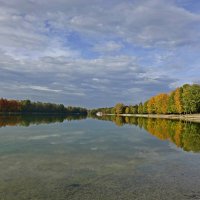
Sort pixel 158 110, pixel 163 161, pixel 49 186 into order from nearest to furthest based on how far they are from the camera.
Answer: pixel 49 186
pixel 163 161
pixel 158 110

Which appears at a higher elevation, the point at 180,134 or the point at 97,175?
the point at 180,134

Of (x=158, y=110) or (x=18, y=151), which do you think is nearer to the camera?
(x=18, y=151)

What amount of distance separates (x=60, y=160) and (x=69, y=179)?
6351 millimetres

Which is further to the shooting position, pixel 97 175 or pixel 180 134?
pixel 180 134

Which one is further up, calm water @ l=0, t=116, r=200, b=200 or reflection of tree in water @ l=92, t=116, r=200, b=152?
reflection of tree in water @ l=92, t=116, r=200, b=152

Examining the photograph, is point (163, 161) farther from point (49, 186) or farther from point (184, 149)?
point (49, 186)

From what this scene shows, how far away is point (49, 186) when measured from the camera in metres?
15.2

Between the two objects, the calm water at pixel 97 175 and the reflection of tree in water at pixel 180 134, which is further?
the reflection of tree in water at pixel 180 134

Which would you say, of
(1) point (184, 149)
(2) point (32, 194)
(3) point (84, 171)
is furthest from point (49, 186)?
(1) point (184, 149)

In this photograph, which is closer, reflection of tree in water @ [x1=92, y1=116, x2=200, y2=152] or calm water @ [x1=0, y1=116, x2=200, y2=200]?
calm water @ [x1=0, y1=116, x2=200, y2=200]

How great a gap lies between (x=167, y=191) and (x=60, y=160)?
10646 millimetres

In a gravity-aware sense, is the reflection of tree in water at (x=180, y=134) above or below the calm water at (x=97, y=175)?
above

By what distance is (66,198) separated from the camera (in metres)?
13.1

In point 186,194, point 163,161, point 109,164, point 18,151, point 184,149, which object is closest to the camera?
point 186,194
